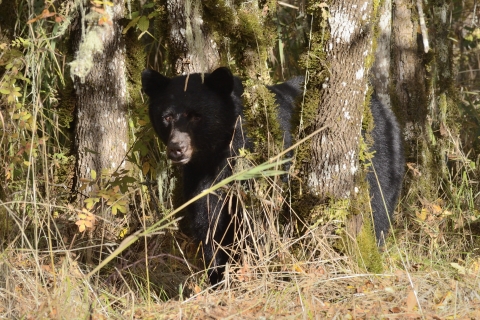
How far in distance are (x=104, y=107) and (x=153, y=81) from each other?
936 millimetres

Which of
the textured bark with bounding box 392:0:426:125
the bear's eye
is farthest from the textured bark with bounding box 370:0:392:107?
the bear's eye

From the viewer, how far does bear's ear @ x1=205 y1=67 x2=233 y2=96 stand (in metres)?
4.80

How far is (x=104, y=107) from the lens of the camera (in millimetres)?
5922

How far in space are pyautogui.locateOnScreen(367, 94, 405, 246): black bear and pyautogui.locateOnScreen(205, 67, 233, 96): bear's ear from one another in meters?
1.36

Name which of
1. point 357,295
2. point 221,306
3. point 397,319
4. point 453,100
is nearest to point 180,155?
point 221,306

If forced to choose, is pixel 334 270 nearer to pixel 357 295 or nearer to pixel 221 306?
pixel 357 295

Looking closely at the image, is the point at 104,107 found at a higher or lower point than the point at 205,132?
higher

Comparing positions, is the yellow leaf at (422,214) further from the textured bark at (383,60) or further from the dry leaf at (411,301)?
the dry leaf at (411,301)

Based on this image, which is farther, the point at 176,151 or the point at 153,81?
the point at 153,81

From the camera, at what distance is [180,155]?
4793 mm

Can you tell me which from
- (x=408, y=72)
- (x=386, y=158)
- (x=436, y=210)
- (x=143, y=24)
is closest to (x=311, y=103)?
(x=143, y=24)

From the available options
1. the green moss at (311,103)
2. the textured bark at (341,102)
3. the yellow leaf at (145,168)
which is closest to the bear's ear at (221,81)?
the green moss at (311,103)

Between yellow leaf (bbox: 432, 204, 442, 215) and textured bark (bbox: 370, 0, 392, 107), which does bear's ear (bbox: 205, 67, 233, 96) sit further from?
yellow leaf (bbox: 432, 204, 442, 215)

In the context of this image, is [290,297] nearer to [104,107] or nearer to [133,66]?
[104,107]
